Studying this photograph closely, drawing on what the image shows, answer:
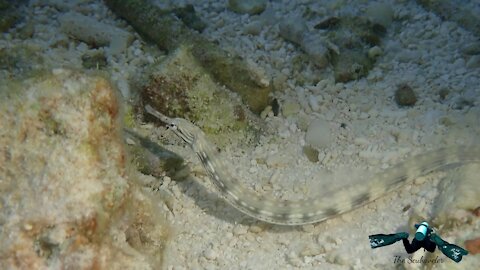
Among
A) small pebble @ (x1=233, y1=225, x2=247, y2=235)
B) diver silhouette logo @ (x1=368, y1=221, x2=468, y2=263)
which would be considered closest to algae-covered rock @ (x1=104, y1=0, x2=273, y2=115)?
small pebble @ (x1=233, y1=225, x2=247, y2=235)

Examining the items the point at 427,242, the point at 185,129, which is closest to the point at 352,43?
the point at 185,129

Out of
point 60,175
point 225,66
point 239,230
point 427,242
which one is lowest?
point 239,230

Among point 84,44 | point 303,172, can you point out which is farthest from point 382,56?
point 84,44

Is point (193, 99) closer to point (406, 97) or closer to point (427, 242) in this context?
point (406, 97)

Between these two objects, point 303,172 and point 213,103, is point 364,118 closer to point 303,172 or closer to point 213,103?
point 303,172

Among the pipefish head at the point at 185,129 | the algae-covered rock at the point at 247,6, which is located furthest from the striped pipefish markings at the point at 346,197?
the algae-covered rock at the point at 247,6

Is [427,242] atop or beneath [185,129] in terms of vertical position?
atop
